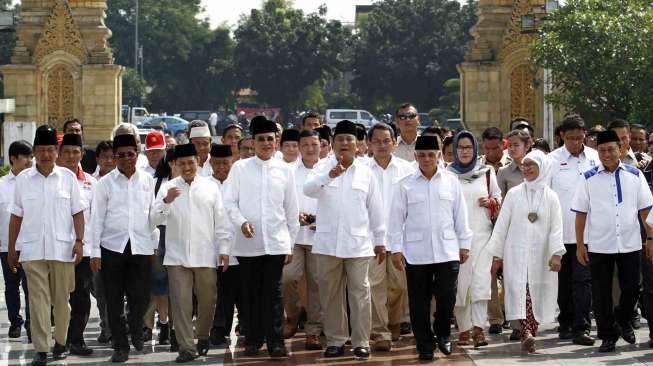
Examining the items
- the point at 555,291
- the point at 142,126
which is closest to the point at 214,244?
the point at 555,291

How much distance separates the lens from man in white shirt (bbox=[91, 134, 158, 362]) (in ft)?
41.6

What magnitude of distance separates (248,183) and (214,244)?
1.92 ft

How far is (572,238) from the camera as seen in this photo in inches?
548

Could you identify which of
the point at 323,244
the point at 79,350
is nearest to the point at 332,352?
the point at 323,244

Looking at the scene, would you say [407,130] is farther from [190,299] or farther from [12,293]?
[12,293]

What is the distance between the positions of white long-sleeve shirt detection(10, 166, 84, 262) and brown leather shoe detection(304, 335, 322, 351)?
7.12ft

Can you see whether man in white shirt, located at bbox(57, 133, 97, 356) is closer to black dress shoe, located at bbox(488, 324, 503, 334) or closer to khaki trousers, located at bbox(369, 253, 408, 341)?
khaki trousers, located at bbox(369, 253, 408, 341)

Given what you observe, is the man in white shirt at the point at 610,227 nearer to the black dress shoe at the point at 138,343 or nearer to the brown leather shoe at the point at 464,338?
the brown leather shoe at the point at 464,338

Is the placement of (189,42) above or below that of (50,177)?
above

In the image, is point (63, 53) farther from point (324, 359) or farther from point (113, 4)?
point (113, 4)

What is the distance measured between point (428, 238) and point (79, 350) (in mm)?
3213

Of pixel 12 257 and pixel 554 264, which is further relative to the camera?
pixel 554 264

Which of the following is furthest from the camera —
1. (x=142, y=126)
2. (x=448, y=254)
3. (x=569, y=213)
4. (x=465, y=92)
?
(x=142, y=126)

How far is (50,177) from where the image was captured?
1267cm
